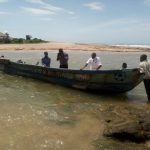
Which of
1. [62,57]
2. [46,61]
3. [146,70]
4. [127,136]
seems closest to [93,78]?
[146,70]

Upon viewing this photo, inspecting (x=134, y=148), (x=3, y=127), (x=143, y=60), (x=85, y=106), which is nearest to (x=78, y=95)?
(x=85, y=106)

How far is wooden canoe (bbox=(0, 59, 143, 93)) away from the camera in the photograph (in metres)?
11.3

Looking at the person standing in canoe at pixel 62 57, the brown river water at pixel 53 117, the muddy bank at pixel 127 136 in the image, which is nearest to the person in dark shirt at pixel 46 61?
the person standing in canoe at pixel 62 57

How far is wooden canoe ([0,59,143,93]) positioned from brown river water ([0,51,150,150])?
30 centimetres

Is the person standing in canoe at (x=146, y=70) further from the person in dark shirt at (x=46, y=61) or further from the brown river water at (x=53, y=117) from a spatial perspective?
the person in dark shirt at (x=46, y=61)

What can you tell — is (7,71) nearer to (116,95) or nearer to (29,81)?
(29,81)

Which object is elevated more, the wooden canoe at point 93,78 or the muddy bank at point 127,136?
the wooden canoe at point 93,78

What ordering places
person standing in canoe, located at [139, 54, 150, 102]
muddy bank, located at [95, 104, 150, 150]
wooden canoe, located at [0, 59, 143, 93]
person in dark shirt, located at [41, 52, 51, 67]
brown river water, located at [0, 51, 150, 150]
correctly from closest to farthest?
muddy bank, located at [95, 104, 150, 150]
brown river water, located at [0, 51, 150, 150]
person standing in canoe, located at [139, 54, 150, 102]
wooden canoe, located at [0, 59, 143, 93]
person in dark shirt, located at [41, 52, 51, 67]

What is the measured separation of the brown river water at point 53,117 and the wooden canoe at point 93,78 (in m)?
0.30

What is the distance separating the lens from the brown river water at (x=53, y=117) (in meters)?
6.52

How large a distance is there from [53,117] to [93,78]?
382 centimetres

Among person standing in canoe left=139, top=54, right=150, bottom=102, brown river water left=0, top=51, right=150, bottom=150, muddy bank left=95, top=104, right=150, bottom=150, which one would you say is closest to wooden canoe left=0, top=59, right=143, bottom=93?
brown river water left=0, top=51, right=150, bottom=150

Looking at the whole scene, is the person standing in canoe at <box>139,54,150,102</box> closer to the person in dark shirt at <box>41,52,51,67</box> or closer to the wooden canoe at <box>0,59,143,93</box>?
the wooden canoe at <box>0,59,143,93</box>

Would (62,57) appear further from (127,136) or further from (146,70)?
(127,136)
